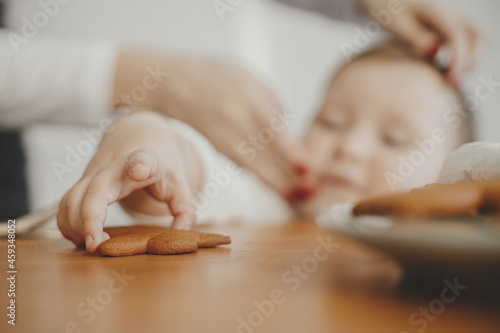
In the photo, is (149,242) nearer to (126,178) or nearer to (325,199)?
(126,178)

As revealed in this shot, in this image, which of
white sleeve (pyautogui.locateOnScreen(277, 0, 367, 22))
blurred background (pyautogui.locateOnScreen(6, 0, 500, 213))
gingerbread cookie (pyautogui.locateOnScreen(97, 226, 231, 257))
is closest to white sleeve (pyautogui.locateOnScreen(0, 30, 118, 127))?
gingerbread cookie (pyautogui.locateOnScreen(97, 226, 231, 257))

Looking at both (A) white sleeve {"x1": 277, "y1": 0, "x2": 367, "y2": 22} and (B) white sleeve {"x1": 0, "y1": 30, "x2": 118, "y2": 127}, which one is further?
(A) white sleeve {"x1": 277, "y1": 0, "x2": 367, "y2": 22}

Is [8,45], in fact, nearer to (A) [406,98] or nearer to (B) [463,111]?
(A) [406,98]

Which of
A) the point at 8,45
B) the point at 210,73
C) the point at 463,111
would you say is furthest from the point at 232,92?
the point at 463,111

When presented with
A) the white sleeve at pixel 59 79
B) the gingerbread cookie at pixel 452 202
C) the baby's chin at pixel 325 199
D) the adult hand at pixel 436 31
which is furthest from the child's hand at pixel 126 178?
the adult hand at pixel 436 31

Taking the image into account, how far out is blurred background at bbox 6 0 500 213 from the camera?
1630 mm

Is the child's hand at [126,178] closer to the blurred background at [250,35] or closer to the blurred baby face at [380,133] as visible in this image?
the blurred baby face at [380,133]

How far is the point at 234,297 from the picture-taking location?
0.19 m

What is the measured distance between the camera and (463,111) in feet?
3.64

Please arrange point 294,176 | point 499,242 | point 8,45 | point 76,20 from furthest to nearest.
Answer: point 76,20 → point 294,176 → point 8,45 → point 499,242

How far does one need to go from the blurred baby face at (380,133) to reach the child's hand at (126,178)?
2.21 feet

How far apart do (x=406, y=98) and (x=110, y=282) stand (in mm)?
947

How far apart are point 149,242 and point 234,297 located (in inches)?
5.5

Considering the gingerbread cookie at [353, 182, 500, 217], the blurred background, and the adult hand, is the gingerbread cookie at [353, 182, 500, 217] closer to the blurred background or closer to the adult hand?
the adult hand
